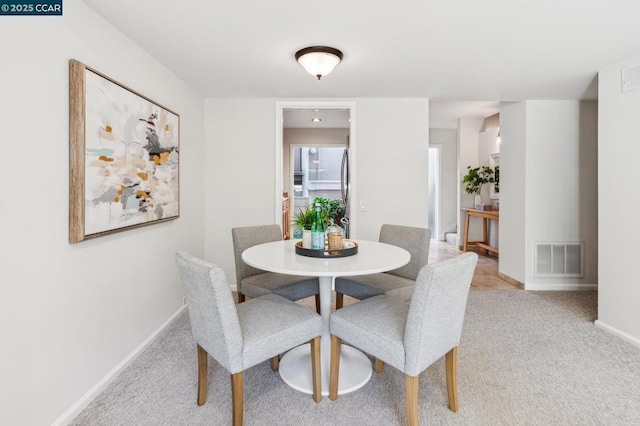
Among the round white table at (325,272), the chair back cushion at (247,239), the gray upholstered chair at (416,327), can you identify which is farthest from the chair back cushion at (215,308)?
A: the chair back cushion at (247,239)

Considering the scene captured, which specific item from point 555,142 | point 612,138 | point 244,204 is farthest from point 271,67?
point 555,142

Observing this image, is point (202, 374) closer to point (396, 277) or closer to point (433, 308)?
point (433, 308)

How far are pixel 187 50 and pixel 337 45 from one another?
107 cm

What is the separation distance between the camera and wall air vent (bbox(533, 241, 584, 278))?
3.73 metres

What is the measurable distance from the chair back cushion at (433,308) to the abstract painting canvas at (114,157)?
5.54 ft

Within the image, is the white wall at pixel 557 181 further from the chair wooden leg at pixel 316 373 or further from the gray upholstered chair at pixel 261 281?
the chair wooden leg at pixel 316 373

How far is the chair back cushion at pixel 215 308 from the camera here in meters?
1.41

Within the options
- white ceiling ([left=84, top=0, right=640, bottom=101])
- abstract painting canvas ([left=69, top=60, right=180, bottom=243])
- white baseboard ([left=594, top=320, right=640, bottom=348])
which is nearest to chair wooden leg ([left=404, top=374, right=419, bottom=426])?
abstract painting canvas ([left=69, top=60, right=180, bottom=243])

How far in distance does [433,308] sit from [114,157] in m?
1.93

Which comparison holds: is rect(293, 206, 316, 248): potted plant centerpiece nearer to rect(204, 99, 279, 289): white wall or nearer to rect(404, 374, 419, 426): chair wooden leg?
rect(404, 374, 419, 426): chair wooden leg

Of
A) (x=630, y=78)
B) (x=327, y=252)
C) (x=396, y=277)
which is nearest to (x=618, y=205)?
(x=630, y=78)

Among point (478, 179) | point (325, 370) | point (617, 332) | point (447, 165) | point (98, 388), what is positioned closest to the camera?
point (98, 388)

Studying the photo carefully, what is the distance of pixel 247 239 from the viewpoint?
2.63 m

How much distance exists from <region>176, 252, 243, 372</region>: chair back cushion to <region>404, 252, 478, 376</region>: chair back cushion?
77cm
